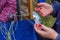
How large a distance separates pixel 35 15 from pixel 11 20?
0.18 meters

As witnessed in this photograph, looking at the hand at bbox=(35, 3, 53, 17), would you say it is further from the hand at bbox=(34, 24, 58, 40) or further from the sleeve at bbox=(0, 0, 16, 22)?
the sleeve at bbox=(0, 0, 16, 22)

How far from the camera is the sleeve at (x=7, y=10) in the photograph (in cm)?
139

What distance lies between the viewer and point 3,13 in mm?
1434

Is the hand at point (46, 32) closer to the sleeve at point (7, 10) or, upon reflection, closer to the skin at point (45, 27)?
the skin at point (45, 27)

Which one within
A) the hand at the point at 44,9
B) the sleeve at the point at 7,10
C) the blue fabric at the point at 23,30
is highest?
the hand at the point at 44,9

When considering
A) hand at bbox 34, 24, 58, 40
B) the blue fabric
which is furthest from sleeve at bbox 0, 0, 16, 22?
hand at bbox 34, 24, 58, 40

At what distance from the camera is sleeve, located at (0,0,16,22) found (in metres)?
1.39

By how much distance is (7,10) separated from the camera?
1.43m

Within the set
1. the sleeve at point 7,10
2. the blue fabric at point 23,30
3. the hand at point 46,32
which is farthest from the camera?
the sleeve at point 7,10

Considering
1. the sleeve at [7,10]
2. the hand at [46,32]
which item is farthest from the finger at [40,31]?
the sleeve at [7,10]

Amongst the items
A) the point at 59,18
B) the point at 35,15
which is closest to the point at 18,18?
the point at 35,15

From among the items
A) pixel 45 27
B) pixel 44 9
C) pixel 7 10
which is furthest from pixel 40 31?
pixel 7 10

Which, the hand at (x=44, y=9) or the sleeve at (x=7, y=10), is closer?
the hand at (x=44, y=9)

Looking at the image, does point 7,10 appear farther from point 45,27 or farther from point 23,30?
point 45,27
